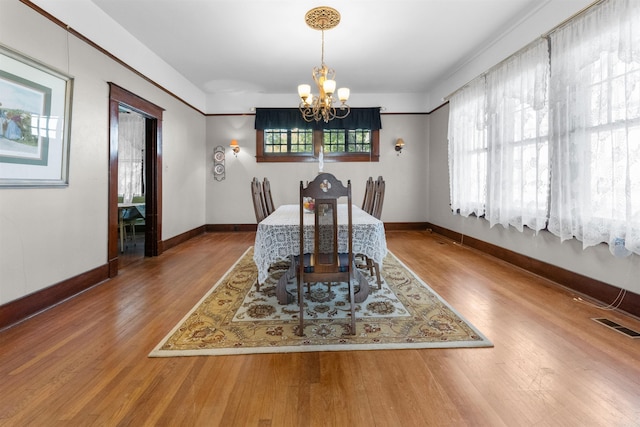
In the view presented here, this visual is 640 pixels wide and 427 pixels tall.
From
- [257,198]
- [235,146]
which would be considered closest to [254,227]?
[235,146]

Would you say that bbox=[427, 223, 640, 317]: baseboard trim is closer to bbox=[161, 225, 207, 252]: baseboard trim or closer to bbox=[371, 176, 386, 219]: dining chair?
bbox=[371, 176, 386, 219]: dining chair

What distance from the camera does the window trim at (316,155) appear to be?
21.6ft

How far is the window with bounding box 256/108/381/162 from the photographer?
6484 millimetres

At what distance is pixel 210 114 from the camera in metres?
6.52

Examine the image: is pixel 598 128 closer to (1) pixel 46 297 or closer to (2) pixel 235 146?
(1) pixel 46 297

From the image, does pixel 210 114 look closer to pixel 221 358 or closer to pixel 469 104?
pixel 469 104

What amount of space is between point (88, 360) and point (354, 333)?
1625mm

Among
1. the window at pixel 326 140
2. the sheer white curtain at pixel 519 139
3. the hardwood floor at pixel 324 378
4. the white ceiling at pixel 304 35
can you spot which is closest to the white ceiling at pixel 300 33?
the white ceiling at pixel 304 35

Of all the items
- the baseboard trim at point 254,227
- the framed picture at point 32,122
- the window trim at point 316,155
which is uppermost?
the window trim at point 316,155

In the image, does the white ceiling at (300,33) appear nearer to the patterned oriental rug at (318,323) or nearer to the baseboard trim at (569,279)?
the baseboard trim at (569,279)

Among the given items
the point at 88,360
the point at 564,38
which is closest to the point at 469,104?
the point at 564,38

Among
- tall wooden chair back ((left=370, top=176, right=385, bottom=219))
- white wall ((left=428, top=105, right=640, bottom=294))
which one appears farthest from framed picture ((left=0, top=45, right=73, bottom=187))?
white wall ((left=428, top=105, right=640, bottom=294))

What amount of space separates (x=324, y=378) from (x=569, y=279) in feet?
9.18

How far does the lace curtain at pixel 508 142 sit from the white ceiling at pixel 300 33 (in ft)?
1.72
